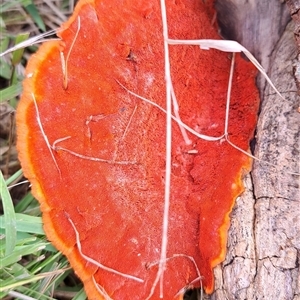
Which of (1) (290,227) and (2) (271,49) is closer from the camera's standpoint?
(1) (290,227)

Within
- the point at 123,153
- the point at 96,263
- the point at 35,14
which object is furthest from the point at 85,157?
the point at 35,14

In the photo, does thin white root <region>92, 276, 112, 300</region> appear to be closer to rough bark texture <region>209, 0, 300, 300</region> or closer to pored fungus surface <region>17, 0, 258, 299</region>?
pored fungus surface <region>17, 0, 258, 299</region>

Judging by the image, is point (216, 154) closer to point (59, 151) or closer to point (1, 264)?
point (59, 151)

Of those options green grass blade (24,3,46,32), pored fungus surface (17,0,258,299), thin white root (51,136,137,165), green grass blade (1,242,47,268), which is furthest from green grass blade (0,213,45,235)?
green grass blade (24,3,46,32)

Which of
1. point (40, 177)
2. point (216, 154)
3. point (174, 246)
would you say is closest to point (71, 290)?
point (174, 246)

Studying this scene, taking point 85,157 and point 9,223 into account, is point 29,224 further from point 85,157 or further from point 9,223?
point 85,157

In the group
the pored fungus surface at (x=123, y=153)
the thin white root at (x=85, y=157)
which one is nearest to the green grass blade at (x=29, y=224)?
the pored fungus surface at (x=123, y=153)
